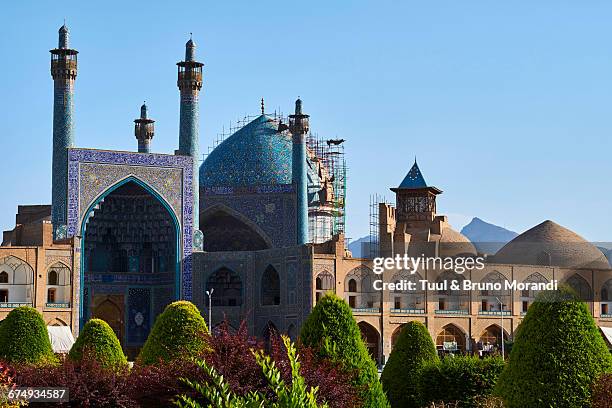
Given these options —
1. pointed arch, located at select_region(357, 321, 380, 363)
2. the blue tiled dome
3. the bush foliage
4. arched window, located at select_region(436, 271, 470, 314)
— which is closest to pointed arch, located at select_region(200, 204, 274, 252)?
the blue tiled dome

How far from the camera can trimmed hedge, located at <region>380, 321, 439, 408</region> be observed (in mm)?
20328

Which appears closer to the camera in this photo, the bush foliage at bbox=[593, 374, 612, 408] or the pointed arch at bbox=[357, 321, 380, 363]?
the bush foliage at bbox=[593, 374, 612, 408]

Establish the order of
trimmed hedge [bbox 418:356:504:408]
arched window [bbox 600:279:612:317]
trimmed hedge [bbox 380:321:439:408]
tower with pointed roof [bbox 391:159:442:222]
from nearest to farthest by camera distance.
→ 1. trimmed hedge [bbox 418:356:504:408]
2. trimmed hedge [bbox 380:321:439:408]
3. arched window [bbox 600:279:612:317]
4. tower with pointed roof [bbox 391:159:442:222]

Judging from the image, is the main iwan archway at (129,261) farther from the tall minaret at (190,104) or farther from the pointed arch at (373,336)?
the pointed arch at (373,336)

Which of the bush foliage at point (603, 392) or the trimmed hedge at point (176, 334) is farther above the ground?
the trimmed hedge at point (176, 334)

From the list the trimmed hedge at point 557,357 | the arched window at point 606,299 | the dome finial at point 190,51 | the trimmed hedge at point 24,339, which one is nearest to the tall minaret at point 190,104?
the dome finial at point 190,51

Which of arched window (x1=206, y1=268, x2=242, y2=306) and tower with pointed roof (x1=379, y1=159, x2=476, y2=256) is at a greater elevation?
tower with pointed roof (x1=379, y1=159, x2=476, y2=256)

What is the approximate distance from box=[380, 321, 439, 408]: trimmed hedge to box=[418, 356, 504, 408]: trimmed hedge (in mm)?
223

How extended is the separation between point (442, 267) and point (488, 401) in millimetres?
33176

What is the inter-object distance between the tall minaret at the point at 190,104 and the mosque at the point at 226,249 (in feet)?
0.19

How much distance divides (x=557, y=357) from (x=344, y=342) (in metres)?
3.42

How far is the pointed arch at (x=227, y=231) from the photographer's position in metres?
53.0

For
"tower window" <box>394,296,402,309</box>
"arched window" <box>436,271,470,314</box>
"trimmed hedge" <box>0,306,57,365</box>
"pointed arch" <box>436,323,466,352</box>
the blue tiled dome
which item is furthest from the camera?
the blue tiled dome

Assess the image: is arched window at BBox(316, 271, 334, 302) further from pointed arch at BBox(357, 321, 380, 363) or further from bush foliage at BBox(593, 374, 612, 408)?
bush foliage at BBox(593, 374, 612, 408)
